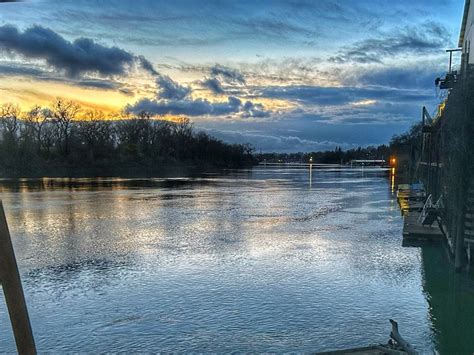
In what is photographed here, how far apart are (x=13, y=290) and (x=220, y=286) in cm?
1194

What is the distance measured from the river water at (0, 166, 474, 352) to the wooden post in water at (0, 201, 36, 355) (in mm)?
7789

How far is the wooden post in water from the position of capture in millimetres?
1626

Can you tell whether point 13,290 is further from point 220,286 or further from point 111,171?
point 111,171

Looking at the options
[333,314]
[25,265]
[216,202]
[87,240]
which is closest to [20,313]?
[333,314]

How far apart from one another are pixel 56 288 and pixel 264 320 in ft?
21.1

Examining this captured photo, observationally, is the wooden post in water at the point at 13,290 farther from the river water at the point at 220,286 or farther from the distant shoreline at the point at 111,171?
the distant shoreline at the point at 111,171

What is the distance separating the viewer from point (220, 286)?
13.3 metres

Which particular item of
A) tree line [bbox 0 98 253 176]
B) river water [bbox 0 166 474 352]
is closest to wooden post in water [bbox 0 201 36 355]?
river water [bbox 0 166 474 352]

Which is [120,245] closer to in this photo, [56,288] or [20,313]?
[56,288]

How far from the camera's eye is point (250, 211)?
31828mm

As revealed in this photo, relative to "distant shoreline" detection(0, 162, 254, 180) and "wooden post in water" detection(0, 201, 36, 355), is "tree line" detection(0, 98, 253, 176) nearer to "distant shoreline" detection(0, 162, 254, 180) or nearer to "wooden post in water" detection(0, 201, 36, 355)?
"distant shoreline" detection(0, 162, 254, 180)

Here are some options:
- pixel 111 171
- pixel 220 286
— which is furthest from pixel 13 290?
pixel 111 171

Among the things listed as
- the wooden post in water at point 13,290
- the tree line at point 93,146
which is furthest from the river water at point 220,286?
the tree line at point 93,146

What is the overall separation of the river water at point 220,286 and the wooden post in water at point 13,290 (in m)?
7.79
